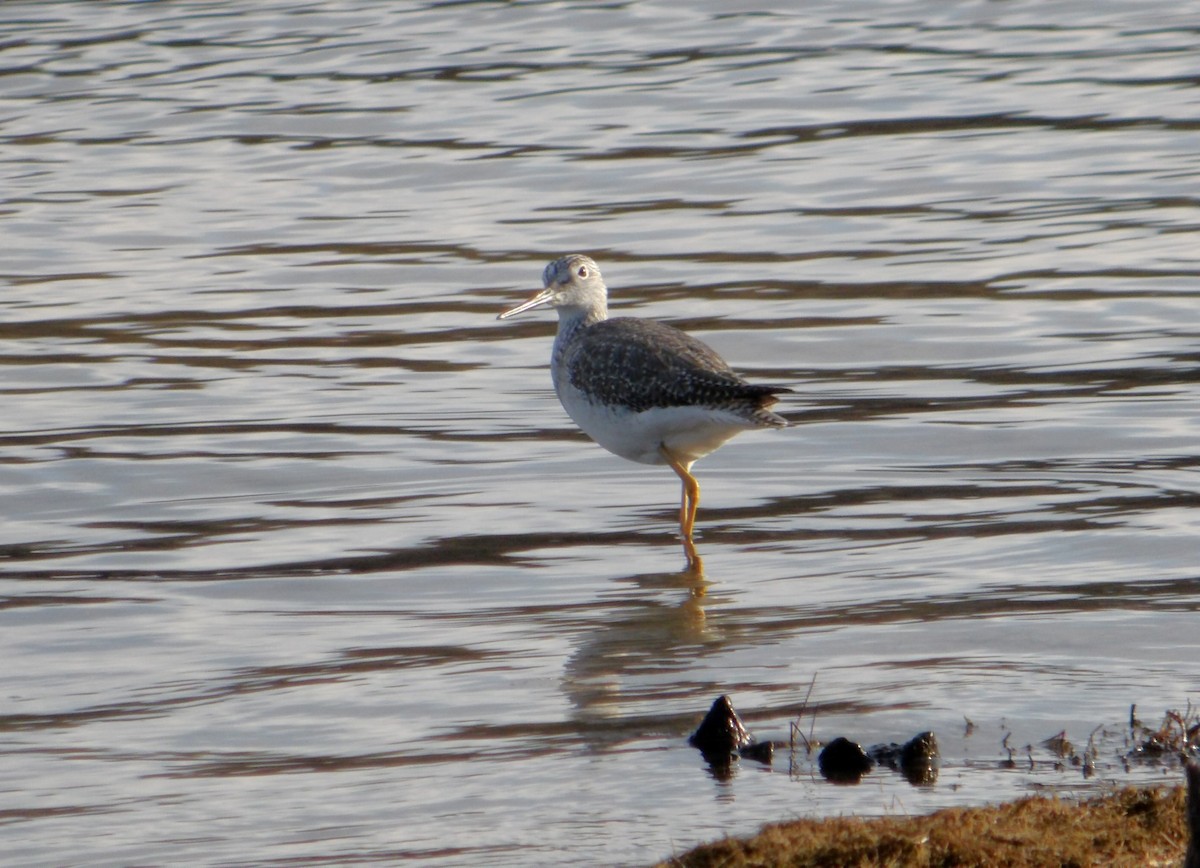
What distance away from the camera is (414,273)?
1599cm

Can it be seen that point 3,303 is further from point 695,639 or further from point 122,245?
point 695,639

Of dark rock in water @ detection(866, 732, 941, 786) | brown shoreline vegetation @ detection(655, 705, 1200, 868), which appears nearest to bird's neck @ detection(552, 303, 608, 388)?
dark rock in water @ detection(866, 732, 941, 786)

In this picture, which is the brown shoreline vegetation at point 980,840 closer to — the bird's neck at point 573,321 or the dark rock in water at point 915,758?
the dark rock in water at point 915,758

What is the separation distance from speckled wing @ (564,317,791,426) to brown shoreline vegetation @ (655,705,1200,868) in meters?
3.84

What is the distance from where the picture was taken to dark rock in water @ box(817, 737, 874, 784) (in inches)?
237

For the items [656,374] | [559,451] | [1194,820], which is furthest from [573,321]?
[1194,820]

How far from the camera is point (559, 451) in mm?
11227

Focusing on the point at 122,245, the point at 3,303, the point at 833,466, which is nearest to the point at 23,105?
the point at 122,245

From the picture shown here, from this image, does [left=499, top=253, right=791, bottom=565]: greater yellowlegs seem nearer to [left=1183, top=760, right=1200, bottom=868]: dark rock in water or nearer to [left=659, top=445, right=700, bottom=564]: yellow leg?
[left=659, top=445, right=700, bottom=564]: yellow leg

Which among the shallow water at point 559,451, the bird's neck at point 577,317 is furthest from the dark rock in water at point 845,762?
the bird's neck at point 577,317

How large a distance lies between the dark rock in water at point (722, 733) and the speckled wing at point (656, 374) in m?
2.94

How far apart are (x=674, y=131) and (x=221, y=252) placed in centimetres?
598

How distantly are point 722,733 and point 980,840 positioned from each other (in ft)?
4.15

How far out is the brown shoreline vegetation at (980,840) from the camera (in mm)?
5094
